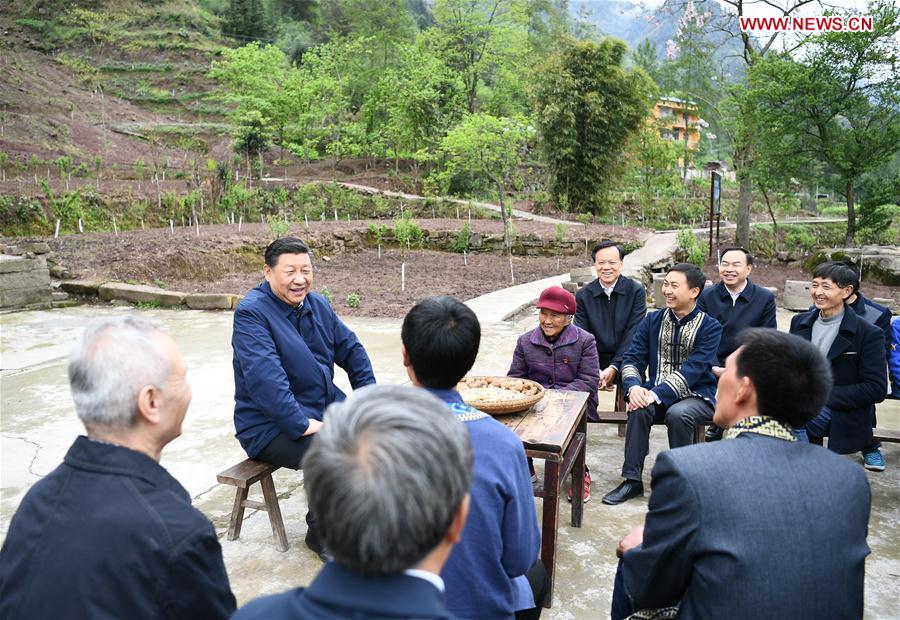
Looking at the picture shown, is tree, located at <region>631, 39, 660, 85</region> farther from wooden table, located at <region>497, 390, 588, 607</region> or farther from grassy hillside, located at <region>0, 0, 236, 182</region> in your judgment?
A: wooden table, located at <region>497, 390, 588, 607</region>

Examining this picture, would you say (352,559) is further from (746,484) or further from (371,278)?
(371,278)

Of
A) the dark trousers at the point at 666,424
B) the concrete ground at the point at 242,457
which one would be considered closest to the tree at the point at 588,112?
the concrete ground at the point at 242,457

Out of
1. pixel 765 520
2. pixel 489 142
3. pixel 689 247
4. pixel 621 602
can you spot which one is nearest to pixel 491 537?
pixel 621 602

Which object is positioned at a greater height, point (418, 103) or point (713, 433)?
point (418, 103)

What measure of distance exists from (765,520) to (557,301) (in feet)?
6.99

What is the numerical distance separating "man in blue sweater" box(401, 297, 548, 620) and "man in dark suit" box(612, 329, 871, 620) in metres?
0.32

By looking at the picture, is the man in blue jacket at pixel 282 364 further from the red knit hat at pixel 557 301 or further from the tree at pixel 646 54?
the tree at pixel 646 54

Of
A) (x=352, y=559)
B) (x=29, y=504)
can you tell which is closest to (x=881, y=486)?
(x=352, y=559)

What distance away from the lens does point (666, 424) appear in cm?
357

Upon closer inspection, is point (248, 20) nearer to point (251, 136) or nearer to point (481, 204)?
point (251, 136)

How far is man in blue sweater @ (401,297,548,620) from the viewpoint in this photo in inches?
69.2

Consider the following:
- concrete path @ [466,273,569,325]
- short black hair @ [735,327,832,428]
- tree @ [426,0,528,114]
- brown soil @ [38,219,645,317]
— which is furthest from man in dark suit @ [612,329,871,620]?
tree @ [426,0,528,114]

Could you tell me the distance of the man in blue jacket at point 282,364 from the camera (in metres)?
2.97

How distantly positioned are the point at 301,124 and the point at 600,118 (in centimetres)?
1110
